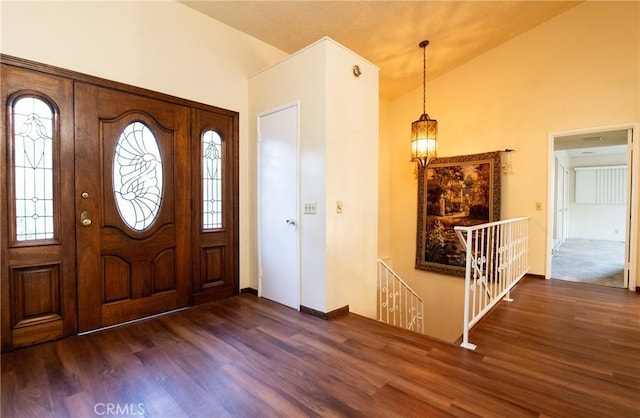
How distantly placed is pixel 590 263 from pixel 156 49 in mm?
7488

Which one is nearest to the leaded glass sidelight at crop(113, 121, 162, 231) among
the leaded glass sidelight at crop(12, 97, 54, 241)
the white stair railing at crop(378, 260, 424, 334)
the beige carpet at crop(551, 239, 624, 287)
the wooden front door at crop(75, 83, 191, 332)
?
the wooden front door at crop(75, 83, 191, 332)

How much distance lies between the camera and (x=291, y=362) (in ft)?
6.64

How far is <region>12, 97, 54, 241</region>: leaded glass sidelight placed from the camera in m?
2.18

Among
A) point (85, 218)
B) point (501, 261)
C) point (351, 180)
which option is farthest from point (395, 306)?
point (85, 218)

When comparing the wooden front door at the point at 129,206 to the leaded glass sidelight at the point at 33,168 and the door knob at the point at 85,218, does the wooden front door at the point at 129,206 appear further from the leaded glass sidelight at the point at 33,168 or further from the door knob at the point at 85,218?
the leaded glass sidelight at the point at 33,168

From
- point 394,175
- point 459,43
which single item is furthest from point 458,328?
point 459,43

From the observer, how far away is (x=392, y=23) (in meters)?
3.54

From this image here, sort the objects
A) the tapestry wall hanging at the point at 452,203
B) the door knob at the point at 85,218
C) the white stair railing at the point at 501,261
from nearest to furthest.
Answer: the door knob at the point at 85,218 → the white stair railing at the point at 501,261 → the tapestry wall hanging at the point at 452,203

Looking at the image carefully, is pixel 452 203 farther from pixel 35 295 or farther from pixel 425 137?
pixel 35 295

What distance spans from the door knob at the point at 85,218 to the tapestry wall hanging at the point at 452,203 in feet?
15.7

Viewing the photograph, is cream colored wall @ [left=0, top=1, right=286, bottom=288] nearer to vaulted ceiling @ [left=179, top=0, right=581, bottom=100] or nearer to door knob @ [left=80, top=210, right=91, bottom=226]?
vaulted ceiling @ [left=179, top=0, right=581, bottom=100]

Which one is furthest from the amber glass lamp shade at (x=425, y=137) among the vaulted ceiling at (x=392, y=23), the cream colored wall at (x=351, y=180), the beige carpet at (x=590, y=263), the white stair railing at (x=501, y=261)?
the beige carpet at (x=590, y=263)

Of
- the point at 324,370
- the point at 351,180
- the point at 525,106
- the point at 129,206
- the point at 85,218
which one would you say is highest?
the point at 525,106

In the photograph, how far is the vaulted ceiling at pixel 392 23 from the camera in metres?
3.15
